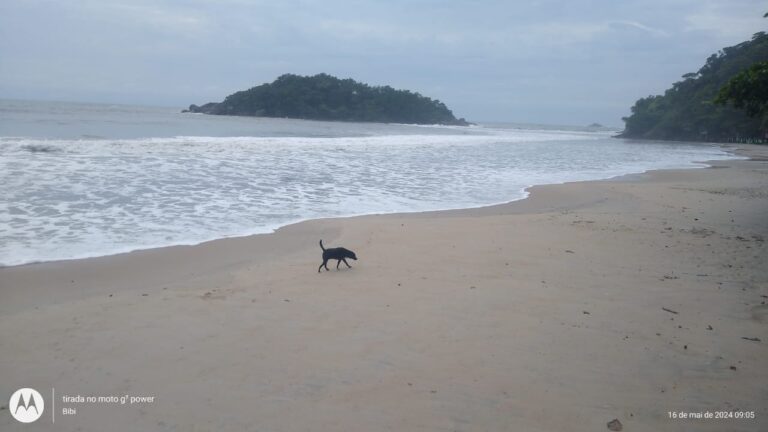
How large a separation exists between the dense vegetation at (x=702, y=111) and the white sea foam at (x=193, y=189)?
42.9 meters

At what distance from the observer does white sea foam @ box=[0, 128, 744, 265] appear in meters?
7.74

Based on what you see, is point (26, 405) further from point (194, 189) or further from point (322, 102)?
point (322, 102)

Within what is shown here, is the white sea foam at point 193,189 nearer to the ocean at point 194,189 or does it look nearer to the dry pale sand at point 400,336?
the ocean at point 194,189

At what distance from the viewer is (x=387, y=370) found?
12.2 ft

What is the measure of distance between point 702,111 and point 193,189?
64.9 meters

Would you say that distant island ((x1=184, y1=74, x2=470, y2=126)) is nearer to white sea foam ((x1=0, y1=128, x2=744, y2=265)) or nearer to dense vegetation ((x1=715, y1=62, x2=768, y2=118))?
white sea foam ((x1=0, y1=128, x2=744, y2=265))

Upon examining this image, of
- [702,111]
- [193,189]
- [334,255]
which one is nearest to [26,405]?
[334,255]

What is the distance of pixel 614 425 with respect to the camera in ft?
10.3

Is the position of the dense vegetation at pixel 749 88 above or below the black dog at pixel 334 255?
above

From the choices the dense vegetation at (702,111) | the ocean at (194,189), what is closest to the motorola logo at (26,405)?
the ocean at (194,189)

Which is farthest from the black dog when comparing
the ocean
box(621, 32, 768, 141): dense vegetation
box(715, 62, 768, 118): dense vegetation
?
box(621, 32, 768, 141): dense vegetation

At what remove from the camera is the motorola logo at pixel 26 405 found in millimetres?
3189

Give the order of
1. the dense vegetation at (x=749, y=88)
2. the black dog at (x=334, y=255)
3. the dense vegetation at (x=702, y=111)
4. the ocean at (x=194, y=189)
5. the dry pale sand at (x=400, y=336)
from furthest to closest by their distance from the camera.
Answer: the dense vegetation at (x=702, y=111) → the dense vegetation at (x=749, y=88) → the ocean at (x=194, y=189) → the black dog at (x=334, y=255) → the dry pale sand at (x=400, y=336)

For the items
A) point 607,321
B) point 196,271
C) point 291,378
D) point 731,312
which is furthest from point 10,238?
point 731,312
